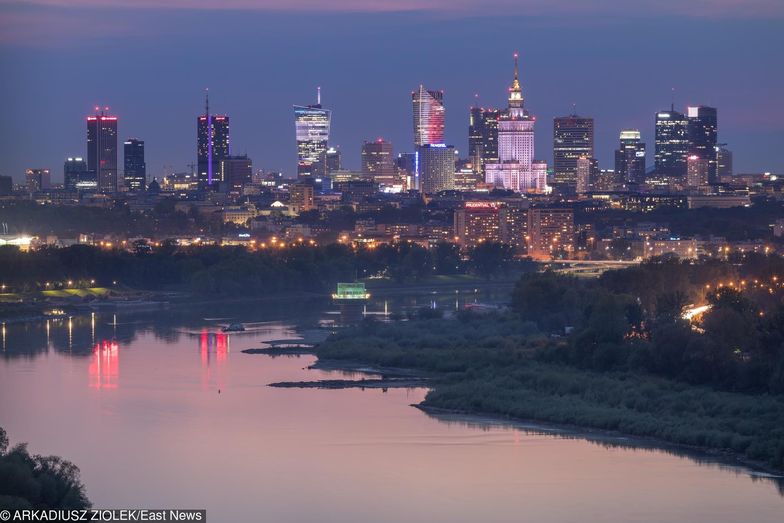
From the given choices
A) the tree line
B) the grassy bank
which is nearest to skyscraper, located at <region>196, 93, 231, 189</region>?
the tree line

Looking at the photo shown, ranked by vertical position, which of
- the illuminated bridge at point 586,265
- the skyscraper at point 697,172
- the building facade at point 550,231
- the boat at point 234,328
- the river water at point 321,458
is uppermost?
the skyscraper at point 697,172

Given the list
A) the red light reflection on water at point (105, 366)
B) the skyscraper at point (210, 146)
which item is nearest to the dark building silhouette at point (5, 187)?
the skyscraper at point (210, 146)

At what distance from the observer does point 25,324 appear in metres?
33.4

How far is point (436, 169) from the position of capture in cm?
10862

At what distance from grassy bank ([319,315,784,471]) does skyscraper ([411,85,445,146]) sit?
8720cm

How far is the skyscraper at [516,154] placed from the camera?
108m

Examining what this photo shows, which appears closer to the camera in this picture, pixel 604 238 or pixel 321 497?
pixel 321 497

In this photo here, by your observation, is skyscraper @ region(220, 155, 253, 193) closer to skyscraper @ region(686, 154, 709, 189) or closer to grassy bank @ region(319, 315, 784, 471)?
skyscraper @ region(686, 154, 709, 189)

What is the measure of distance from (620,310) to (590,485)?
30.2ft

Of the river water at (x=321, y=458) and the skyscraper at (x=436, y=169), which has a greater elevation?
→ the skyscraper at (x=436, y=169)

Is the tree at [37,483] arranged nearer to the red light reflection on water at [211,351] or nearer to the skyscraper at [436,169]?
the red light reflection on water at [211,351]

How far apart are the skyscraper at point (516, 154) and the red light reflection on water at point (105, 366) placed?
79465 millimetres

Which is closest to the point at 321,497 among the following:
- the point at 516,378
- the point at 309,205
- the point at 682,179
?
the point at 516,378

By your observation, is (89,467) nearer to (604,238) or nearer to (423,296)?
(423,296)
